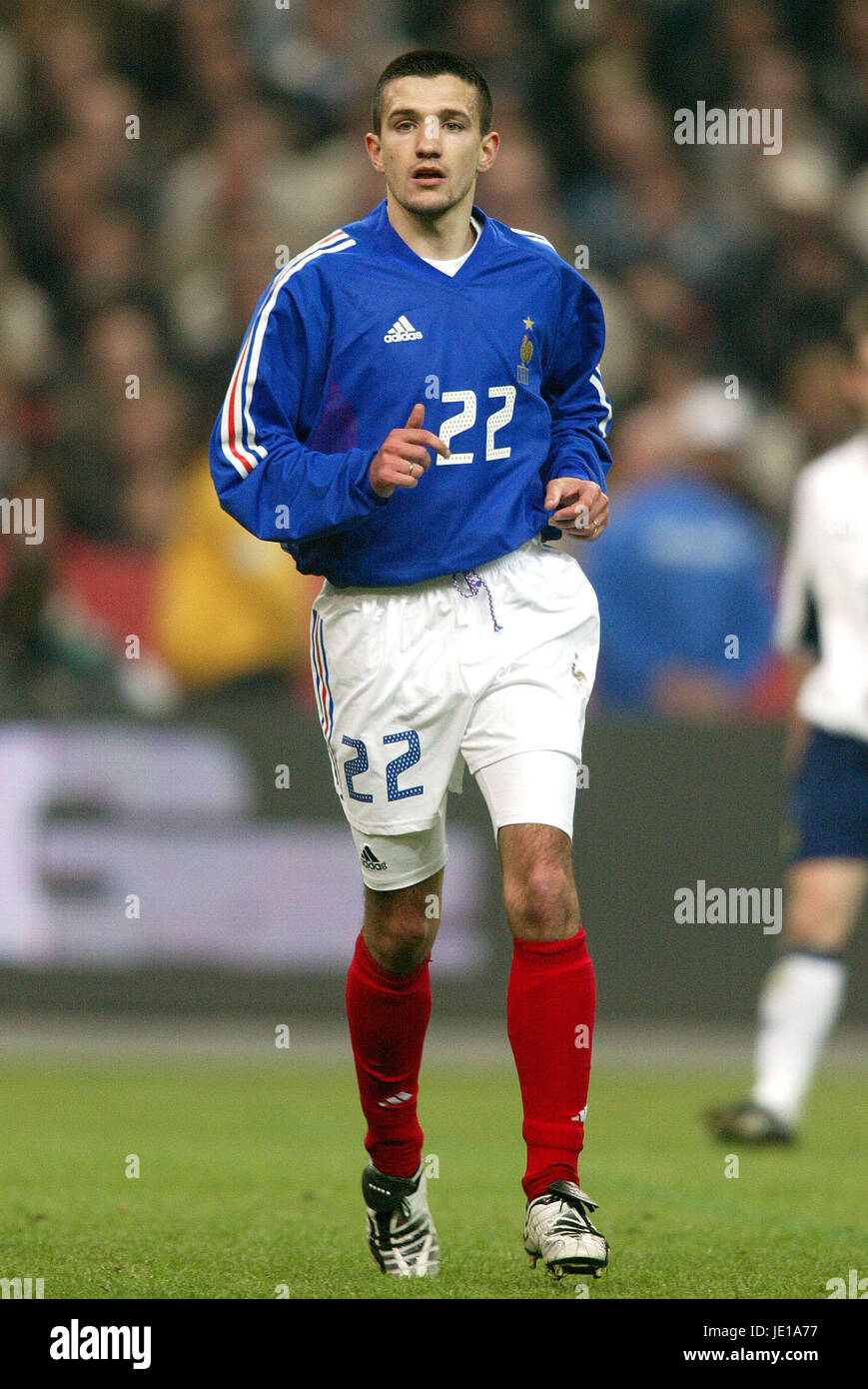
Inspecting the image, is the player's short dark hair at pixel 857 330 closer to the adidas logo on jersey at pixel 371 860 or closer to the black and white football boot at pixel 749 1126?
the black and white football boot at pixel 749 1126

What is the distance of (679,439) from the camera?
1029 cm

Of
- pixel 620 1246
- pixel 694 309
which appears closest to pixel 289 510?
pixel 620 1246

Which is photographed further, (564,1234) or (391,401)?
(391,401)

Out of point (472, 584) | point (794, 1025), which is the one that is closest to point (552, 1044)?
point (472, 584)

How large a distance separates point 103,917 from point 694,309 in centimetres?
502

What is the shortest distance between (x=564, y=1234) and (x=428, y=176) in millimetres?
2185

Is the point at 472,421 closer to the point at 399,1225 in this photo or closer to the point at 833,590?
the point at 399,1225

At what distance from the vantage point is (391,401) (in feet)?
15.0

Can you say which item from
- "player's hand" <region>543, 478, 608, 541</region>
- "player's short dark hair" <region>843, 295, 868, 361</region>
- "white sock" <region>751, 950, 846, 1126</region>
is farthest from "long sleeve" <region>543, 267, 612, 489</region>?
"white sock" <region>751, 950, 846, 1126</region>

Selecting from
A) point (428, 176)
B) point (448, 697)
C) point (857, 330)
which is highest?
point (857, 330)

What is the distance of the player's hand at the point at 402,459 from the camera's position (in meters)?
4.25

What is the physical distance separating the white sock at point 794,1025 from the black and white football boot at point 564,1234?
3256 millimetres

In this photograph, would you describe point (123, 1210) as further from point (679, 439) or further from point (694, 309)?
point (694, 309)

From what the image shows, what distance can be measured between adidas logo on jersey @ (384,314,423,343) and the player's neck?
205 mm
